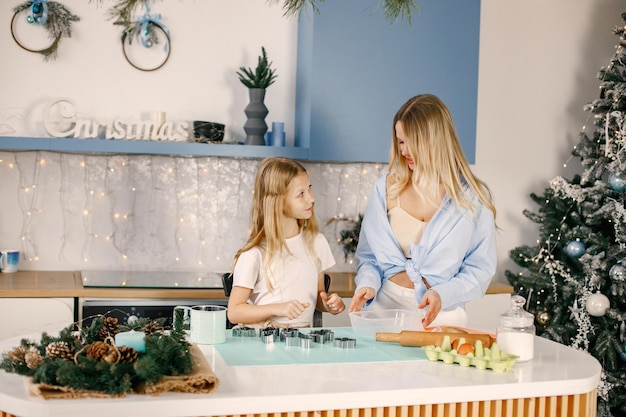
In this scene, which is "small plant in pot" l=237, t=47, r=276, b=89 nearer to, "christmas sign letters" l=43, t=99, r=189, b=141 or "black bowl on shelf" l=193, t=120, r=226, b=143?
"black bowl on shelf" l=193, t=120, r=226, b=143

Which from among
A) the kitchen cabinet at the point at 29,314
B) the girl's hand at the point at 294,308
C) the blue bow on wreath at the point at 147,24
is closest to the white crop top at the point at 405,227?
the girl's hand at the point at 294,308

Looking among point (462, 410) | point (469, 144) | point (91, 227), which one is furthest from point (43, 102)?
point (462, 410)

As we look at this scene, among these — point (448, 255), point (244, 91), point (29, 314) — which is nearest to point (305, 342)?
point (448, 255)

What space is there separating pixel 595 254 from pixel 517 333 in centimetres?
202

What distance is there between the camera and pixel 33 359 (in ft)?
5.50

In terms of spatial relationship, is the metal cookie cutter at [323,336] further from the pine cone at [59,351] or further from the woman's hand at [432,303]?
the pine cone at [59,351]

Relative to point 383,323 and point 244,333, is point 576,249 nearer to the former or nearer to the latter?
point 383,323

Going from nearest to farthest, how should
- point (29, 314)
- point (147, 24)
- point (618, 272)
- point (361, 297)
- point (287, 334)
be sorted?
1. point (287, 334)
2. point (361, 297)
3. point (29, 314)
4. point (618, 272)
5. point (147, 24)

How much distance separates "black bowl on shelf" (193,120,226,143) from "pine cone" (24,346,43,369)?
219cm

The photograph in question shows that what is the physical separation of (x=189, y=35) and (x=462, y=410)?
2.68 m

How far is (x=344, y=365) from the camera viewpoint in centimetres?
192

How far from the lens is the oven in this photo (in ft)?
11.1

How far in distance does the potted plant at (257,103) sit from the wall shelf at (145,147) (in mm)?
102

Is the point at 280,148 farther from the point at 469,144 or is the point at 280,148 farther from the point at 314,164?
the point at 469,144
